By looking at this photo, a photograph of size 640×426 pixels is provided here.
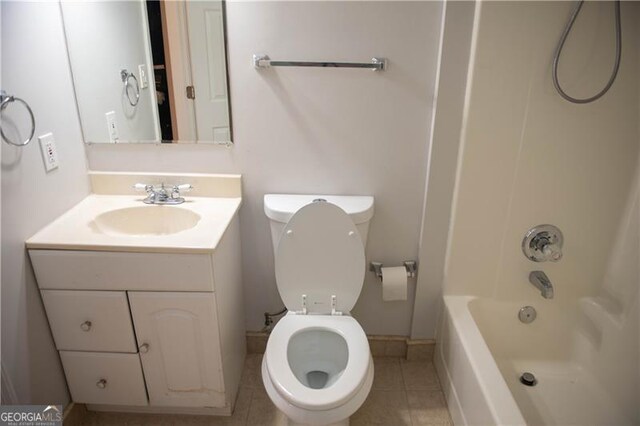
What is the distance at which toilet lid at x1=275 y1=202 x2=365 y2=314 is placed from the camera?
161 cm

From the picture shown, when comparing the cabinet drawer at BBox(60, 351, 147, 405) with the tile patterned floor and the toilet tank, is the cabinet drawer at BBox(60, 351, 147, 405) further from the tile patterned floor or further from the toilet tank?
the toilet tank

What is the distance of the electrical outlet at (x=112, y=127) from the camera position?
1750 millimetres

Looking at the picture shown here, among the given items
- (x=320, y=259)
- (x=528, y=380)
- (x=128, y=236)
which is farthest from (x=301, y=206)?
(x=528, y=380)

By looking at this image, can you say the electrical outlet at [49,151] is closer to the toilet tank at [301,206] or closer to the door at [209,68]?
the door at [209,68]

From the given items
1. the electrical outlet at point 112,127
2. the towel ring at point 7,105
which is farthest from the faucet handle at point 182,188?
the towel ring at point 7,105

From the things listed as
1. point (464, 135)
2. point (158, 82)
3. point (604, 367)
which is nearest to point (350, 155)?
point (464, 135)

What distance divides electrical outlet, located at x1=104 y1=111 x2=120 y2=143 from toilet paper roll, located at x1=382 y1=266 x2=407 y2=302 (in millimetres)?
1241

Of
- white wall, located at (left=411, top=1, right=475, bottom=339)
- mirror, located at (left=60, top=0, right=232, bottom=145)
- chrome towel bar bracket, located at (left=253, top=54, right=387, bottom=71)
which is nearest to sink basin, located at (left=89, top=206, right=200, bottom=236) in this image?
mirror, located at (left=60, top=0, right=232, bottom=145)

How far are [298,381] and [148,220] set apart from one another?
0.89 m

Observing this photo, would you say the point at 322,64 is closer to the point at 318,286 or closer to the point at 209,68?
the point at 209,68

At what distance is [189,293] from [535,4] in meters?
1.53

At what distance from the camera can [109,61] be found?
5.62ft

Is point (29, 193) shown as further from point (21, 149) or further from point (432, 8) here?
point (432, 8)

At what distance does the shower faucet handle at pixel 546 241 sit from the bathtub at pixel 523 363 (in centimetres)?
24
